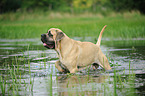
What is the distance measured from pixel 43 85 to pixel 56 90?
0.56 m

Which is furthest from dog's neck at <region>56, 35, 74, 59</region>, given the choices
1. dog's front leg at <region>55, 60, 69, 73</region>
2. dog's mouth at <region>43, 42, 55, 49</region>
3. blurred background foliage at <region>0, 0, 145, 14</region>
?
blurred background foliage at <region>0, 0, 145, 14</region>

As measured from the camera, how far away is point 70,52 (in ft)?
23.6

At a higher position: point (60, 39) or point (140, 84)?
point (60, 39)

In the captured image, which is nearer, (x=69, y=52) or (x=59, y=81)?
(x=59, y=81)

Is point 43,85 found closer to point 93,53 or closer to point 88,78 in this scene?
point 88,78

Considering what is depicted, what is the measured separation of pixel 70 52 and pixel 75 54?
0.15m

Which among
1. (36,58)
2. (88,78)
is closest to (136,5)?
(36,58)

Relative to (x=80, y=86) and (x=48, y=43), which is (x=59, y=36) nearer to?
(x=48, y=43)

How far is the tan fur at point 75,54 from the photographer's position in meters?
7.12

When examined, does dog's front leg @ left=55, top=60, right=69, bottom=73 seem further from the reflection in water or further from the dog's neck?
the reflection in water

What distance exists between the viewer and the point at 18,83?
6.06m

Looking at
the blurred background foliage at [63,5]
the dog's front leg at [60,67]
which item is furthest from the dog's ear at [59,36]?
the blurred background foliage at [63,5]

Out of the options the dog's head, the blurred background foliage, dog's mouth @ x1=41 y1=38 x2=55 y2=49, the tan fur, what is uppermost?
the blurred background foliage

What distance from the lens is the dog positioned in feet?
23.1
